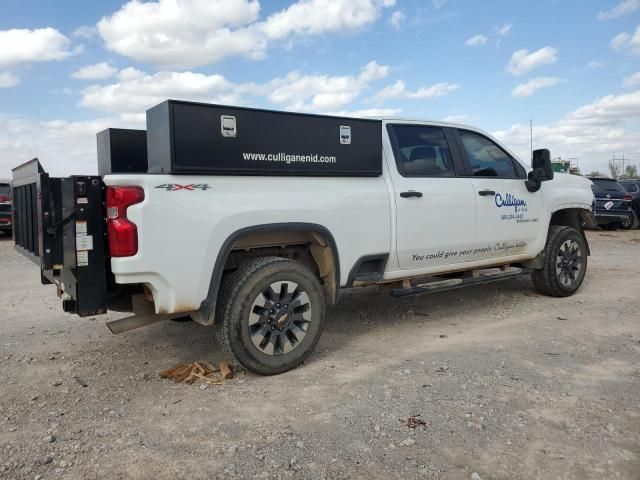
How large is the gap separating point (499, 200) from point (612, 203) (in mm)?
11980

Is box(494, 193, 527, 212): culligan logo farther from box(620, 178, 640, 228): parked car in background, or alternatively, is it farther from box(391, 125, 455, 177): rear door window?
box(620, 178, 640, 228): parked car in background

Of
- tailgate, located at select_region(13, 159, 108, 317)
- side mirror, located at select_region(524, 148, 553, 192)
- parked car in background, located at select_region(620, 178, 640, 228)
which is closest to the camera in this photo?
tailgate, located at select_region(13, 159, 108, 317)

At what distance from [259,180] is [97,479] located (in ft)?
7.04

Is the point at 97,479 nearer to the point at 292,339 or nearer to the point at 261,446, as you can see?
the point at 261,446

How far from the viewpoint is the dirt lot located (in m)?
2.81

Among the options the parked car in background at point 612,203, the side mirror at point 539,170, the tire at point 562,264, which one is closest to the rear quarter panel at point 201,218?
the side mirror at point 539,170

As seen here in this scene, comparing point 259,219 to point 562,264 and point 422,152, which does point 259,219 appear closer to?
point 422,152

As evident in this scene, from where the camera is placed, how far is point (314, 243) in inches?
173

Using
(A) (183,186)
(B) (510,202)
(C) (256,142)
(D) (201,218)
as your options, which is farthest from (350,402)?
(B) (510,202)

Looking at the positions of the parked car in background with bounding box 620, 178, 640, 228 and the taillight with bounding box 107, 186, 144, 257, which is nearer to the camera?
the taillight with bounding box 107, 186, 144, 257

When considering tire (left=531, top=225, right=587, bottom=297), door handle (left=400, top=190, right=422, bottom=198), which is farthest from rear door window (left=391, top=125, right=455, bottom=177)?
tire (left=531, top=225, right=587, bottom=297)

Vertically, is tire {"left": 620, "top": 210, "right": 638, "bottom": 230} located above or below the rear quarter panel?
below

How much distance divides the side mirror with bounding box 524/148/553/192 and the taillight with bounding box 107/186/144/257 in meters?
4.13

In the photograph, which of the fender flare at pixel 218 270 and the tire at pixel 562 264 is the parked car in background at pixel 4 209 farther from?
the tire at pixel 562 264
